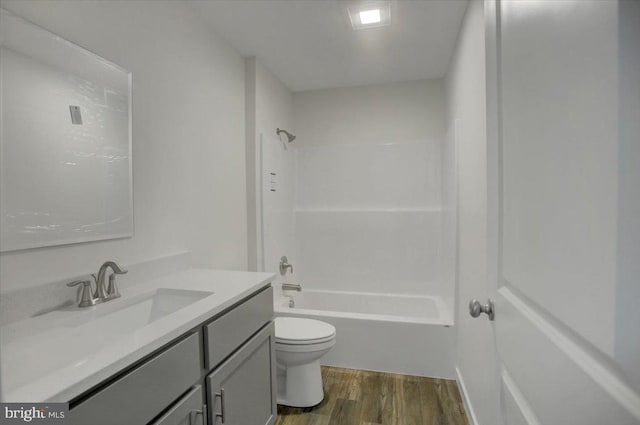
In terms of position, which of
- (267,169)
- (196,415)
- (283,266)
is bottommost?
(196,415)

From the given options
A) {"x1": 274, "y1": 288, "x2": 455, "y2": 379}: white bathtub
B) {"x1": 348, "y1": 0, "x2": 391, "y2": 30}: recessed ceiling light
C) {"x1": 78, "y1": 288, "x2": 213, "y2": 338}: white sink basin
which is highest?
{"x1": 348, "y1": 0, "x2": 391, "y2": 30}: recessed ceiling light

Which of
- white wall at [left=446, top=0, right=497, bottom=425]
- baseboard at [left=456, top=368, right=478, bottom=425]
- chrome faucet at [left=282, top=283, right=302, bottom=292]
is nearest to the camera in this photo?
white wall at [left=446, top=0, right=497, bottom=425]

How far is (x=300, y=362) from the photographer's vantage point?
1.96 metres

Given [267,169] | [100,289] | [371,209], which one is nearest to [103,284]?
[100,289]

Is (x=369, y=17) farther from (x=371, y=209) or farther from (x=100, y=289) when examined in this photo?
(x=100, y=289)

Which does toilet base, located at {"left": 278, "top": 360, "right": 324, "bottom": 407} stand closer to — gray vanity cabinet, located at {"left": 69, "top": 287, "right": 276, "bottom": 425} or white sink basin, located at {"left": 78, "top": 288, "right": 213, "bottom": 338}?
gray vanity cabinet, located at {"left": 69, "top": 287, "right": 276, "bottom": 425}

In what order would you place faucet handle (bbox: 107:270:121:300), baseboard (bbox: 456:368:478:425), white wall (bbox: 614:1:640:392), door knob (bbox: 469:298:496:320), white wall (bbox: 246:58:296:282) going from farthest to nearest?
white wall (bbox: 246:58:296:282)
baseboard (bbox: 456:368:478:425)
faucet handle (bbox: 107:270:121:300)
door knob (bbox: 469:298:496:320)
white wall (bbox: 614:1:640:392)

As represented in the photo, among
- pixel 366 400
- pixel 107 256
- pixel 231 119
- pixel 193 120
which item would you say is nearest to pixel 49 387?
pixel 107 256

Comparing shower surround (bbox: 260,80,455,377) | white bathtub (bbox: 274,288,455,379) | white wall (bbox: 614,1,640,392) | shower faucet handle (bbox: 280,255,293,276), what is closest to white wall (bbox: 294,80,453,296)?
shower surround (bbox: 260,80,455,377)

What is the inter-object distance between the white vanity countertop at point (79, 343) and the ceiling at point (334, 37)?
1646mm

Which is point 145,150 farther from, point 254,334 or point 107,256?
point 254,334

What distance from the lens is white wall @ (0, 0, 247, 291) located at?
120cm

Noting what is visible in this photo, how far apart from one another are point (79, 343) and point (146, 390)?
0.27 meters

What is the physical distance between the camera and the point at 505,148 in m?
0.79
